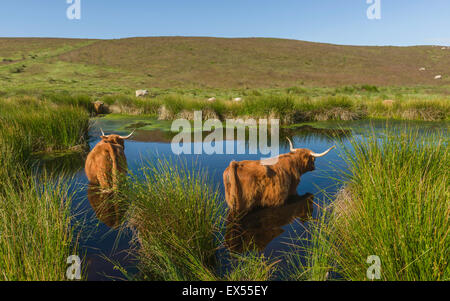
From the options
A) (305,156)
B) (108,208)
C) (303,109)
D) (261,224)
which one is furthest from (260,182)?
(303,109)

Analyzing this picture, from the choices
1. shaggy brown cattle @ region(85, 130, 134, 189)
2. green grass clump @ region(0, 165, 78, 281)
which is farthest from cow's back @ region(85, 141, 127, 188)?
green grass clump @ region(0, 165, 78, 281)

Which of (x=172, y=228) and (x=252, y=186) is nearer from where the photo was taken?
(x=172, y=228)

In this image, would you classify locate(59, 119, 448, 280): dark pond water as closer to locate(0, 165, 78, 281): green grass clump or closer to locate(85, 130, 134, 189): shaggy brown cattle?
locate(85, 130, 134, 189): shaggy brown cattle

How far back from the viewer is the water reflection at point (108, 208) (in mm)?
3477

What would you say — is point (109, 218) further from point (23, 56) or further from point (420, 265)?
point (23, 56)

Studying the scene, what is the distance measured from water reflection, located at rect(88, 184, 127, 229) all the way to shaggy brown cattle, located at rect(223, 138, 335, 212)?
4.29 feet

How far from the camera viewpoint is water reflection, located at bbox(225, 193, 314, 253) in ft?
9.80

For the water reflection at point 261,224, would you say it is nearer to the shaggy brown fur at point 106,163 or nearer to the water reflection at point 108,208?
the water reflection at point 108,208

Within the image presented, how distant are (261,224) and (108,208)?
2075 mm

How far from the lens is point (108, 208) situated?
381 cm

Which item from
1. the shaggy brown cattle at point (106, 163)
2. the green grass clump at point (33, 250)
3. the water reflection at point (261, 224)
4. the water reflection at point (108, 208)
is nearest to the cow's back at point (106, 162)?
the shaggy brown cattle at point (106, 163)

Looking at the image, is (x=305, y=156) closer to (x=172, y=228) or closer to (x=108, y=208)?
(x=172, y=228)
